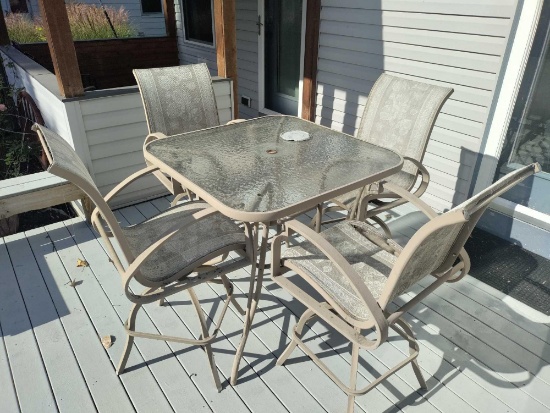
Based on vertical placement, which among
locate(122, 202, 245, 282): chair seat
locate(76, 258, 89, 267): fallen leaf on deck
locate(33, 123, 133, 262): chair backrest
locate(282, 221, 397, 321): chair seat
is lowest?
locate(76, 258, 89, 267): fallen leaf on deck

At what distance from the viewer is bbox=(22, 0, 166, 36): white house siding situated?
10938 millimetres

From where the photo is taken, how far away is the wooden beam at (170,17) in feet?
19.7

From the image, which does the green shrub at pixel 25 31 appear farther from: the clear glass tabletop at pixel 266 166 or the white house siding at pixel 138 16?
the clear glass tabletop at pixel 266 166

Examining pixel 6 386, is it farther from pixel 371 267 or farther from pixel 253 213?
pixel 371 267

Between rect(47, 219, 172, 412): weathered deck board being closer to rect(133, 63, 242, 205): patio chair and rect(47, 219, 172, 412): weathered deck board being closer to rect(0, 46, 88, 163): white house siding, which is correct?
rect(0, 46, 88, 163): white house siding

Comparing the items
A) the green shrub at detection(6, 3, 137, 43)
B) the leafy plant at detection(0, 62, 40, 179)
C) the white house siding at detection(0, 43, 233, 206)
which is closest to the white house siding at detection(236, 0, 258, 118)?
the white house siding at detection(0, 43, 233, 206)

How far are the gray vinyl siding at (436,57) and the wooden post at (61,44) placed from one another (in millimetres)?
2243

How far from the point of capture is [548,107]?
2631 millimetres

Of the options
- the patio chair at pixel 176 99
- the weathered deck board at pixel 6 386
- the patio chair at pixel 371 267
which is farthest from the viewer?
the patio chair at pixel 176 99

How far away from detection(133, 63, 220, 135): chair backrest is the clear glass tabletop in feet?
1.79

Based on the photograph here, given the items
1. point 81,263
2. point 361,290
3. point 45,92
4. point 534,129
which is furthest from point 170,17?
point 361,290

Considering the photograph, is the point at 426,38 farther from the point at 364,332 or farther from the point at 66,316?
the point at 66,316

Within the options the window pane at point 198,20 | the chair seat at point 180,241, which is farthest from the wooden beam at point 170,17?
the chair seat at point 180,241

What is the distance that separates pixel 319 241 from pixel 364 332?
3.05ft
